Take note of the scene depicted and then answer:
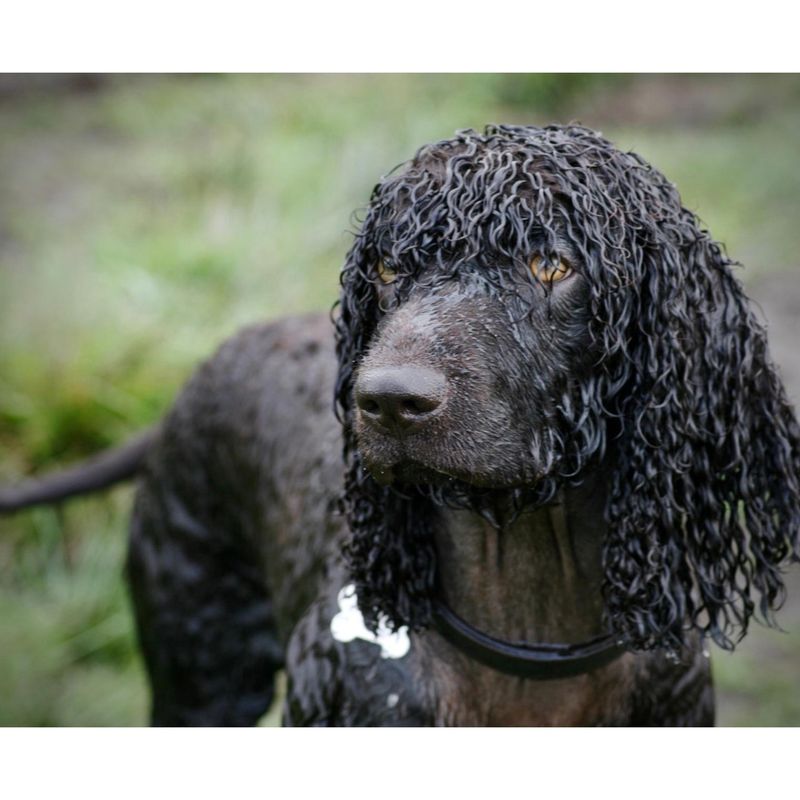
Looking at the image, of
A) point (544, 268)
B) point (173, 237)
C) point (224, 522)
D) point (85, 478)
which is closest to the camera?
point (544, 268)

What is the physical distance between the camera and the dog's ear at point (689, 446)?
209 cm

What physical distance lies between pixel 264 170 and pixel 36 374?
1112 mm

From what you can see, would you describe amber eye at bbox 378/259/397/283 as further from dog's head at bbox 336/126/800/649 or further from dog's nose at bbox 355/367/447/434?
dog's nose at bbox 355/367/447/434

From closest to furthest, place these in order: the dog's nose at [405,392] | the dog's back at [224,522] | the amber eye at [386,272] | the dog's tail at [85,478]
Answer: the dog's nose at [405,392], the amber eye at [386,272], the dog's back at [224,522], the dog's tail at [85,478]

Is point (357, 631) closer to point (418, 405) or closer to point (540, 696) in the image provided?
point (540, 696)

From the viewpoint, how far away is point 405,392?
1890mm

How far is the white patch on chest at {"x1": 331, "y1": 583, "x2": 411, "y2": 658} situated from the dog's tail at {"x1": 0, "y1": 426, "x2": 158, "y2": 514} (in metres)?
1.30

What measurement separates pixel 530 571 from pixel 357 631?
34 cm

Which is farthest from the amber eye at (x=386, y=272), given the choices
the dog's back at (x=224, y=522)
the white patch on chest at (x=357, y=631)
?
the dog's back at (x=224, y=522)

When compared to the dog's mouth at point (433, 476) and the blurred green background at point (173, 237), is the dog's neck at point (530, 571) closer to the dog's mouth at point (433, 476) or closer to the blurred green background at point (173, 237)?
the dog's mouth at point (433, 476)

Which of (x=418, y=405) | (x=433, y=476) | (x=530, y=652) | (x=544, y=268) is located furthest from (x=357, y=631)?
(x=544, y=268)

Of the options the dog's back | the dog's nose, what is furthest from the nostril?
the dog's back
